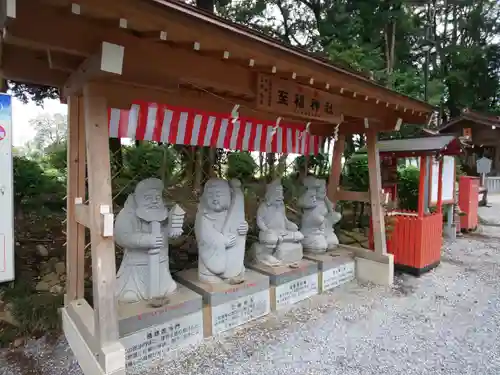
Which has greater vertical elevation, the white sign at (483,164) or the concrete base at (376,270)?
the white sign at (483,164)

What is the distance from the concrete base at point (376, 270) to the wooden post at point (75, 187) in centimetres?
377

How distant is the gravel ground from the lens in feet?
9.55

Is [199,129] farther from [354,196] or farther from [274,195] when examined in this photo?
[354,196]

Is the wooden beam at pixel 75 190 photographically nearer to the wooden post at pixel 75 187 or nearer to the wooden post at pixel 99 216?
the wooden post at pixel 75 187

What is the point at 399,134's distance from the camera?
30.1 ft

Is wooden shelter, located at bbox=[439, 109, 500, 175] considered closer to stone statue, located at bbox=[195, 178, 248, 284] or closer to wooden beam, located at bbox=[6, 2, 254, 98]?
stone statue, located at bbox=[195, 178, 248, 284]

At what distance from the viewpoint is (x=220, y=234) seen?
369 centimetres

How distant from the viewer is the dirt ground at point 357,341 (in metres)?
2.91

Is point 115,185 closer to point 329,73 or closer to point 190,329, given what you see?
point 190,329

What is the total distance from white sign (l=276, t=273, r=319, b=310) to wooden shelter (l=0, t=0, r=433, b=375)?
2026 mm

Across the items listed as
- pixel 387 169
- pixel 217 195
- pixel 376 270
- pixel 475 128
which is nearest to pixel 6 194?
pixel 217 195

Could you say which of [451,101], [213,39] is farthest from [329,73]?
[451,101]

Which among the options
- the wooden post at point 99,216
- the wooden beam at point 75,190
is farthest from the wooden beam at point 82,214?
the wooden post at point 99,216

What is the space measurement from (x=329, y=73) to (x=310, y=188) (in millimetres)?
2037
